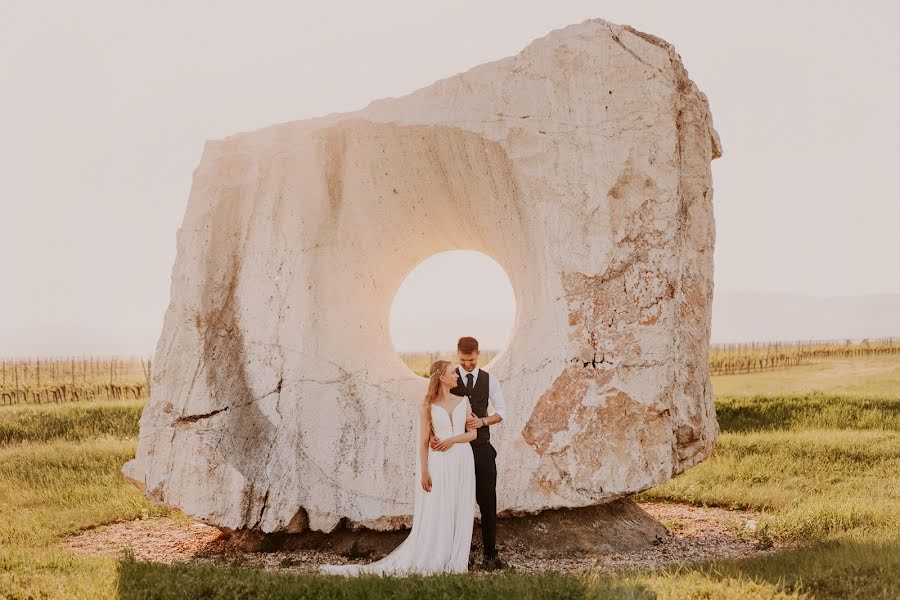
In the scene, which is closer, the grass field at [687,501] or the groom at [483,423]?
the grass field at [687,501]

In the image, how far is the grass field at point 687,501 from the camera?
4.92m

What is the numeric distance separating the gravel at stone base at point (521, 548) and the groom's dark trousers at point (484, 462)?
0.33 metres

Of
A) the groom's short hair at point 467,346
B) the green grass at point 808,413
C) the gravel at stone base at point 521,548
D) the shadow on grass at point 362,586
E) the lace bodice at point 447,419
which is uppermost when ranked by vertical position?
the groom's short hair at point 467,346

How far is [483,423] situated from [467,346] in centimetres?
58

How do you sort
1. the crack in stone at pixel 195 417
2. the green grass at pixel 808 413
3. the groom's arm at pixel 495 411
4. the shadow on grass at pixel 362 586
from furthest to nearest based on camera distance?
the green grass at pixel 808 413 → the crack in stone at pixel 195 417 → the groom's arm at pixel 495 411 → the shadow on grass at pixel 362 586

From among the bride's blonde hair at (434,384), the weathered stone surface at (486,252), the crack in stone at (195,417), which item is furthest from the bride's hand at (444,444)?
the crack in stone at (195,417)

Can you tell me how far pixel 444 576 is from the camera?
5.22m

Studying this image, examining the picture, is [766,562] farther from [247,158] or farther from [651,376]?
[247,158]

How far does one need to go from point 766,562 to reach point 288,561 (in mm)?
3728

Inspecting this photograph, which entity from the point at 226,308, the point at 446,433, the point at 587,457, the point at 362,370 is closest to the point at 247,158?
the point at 226,308

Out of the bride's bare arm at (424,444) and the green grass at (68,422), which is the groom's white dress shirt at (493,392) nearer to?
the bride's bare arm at (424,444)

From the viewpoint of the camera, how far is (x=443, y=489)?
5867 millimetres

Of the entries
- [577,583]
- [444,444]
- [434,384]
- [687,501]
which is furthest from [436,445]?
[687,501]

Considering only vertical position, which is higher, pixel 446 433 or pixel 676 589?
pixel 446 433
